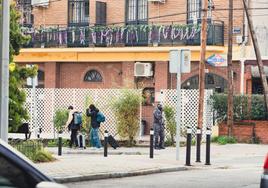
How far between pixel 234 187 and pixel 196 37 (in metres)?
21.5

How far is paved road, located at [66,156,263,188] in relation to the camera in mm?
14141

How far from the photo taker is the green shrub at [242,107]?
3019cm

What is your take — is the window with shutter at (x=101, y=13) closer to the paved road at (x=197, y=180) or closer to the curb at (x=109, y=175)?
the paved road at (x=197, y=180)

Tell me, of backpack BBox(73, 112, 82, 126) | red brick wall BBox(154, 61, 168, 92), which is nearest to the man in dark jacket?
backpack BBox(73, 112, 82, 126)

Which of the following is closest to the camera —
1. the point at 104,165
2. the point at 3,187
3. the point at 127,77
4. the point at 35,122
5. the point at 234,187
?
the point at 3,187

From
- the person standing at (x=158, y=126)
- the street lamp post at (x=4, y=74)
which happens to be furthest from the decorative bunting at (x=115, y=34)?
the street lamp post at (x=4, y=74)

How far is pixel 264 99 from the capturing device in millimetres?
29547

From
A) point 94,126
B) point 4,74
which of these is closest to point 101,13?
point 94,126

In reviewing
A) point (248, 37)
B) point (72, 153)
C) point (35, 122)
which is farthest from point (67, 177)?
point (248, 37)

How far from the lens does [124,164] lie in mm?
17844

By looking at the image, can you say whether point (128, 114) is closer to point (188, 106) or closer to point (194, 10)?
point (188, 106)

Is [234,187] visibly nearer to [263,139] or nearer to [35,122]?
[263,139]

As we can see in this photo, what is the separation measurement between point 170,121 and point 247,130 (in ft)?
12.0

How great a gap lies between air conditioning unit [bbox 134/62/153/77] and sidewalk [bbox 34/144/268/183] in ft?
35.3
